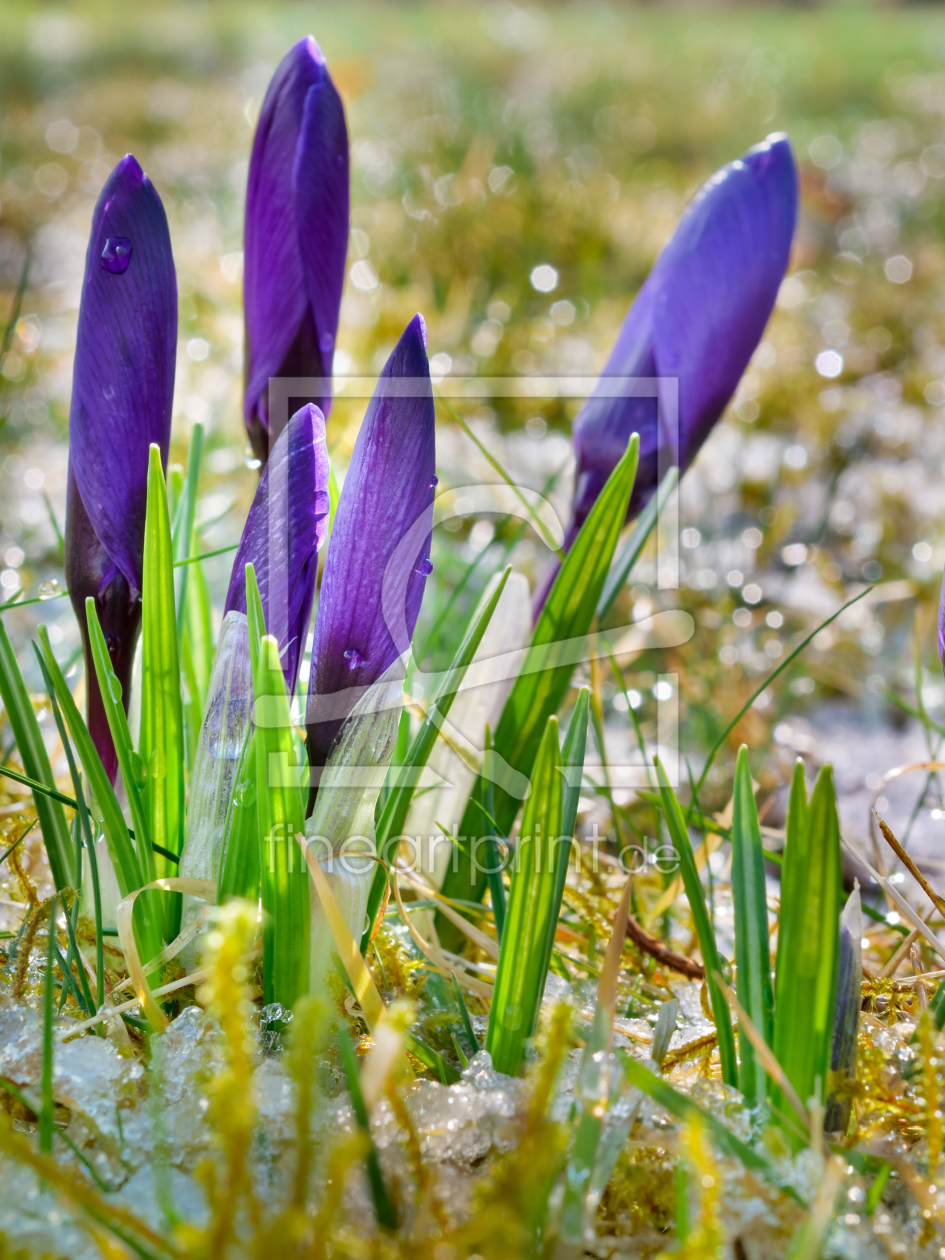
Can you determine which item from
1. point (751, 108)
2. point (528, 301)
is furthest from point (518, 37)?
point (528, 301)

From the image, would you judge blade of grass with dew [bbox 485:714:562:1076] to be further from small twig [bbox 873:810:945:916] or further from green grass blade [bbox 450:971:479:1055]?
small twig [bbox 873:810:945:916]

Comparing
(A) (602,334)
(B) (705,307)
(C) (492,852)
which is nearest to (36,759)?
(C) (492,852)

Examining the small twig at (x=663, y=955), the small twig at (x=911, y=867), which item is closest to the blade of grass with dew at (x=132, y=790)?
the small twig at (x=663, y=955)

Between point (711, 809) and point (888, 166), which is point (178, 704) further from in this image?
point (888, 166)

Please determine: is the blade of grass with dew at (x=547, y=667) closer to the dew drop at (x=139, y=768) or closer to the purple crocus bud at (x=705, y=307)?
the purple crocus bud at (x=705, y=307)

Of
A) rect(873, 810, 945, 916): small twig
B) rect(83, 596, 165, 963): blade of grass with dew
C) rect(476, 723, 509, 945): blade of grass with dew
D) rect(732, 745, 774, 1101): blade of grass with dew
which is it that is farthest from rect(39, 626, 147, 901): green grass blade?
rect(873, 810, 945, 916): small twig

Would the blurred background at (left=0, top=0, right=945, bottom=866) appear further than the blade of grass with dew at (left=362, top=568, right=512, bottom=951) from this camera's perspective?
Yes

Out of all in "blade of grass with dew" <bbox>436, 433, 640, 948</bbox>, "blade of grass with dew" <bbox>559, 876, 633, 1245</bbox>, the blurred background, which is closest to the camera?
"blade of grass with dew" <bbox>559, 876, 633, 1245</bbox>
